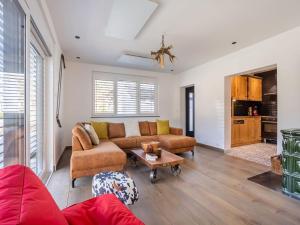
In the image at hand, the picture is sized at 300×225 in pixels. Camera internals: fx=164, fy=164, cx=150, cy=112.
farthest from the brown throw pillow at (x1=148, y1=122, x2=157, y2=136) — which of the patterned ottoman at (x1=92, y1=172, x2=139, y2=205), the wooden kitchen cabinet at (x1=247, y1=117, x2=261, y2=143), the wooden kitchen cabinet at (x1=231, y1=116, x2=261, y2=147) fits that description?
the wooden kitchen cabinet at (x1=247, y1=117, x2=261, y2=143)

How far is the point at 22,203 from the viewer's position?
0.58 meters

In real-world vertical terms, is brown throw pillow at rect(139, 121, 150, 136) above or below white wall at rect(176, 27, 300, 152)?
below

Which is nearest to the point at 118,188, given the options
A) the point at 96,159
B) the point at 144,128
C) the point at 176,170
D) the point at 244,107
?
the point at 96,159

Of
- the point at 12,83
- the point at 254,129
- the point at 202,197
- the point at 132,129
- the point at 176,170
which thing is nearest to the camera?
the point at 12,83

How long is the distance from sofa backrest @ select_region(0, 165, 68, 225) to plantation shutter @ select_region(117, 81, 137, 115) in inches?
189

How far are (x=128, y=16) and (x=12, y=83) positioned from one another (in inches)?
70.5

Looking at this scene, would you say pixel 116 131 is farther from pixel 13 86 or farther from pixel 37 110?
pixel 13 86

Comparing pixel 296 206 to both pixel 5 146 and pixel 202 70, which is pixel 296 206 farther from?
pixel 202 70

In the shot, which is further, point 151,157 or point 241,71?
point 241,71

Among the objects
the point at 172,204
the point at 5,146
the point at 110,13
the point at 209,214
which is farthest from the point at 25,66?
the point at 209,214

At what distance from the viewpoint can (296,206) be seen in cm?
201

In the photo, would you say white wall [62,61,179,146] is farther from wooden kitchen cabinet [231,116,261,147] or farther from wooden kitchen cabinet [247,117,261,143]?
wooden kitchen cabinet [247,117,261,143]

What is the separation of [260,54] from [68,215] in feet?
14.0

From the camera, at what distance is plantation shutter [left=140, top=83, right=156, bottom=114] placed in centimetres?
594
